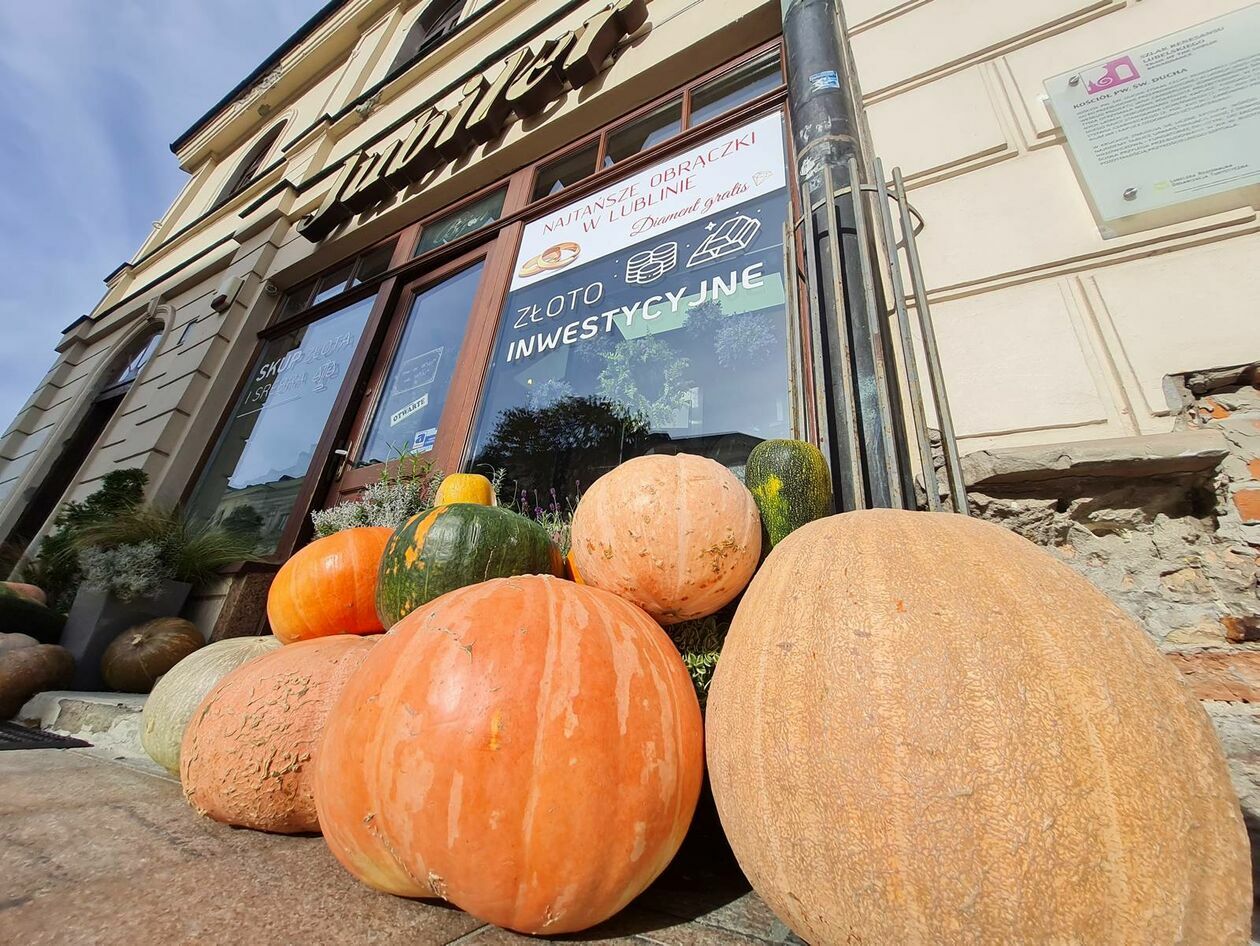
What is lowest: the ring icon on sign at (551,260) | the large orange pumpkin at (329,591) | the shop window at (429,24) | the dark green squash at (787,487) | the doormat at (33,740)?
the doormat at (33,740)

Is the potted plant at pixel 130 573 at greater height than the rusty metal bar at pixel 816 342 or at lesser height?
lesser

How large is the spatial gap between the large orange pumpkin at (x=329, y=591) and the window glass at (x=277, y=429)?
2.28 metres

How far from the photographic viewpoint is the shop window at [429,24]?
24.3 ft

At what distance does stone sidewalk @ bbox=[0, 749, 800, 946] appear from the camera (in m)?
0.62

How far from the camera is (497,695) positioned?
758 millimetres

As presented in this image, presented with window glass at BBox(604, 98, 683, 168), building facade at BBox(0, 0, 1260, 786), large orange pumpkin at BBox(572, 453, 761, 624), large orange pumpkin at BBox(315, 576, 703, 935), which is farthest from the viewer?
window glass at BBox(604, 98, 683, 168)

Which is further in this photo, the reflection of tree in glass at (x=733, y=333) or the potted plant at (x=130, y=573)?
the potted plant at (x=130, y=573)

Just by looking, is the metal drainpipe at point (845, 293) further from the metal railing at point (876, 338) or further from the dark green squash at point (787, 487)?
the dark green squash at point (787, 487)

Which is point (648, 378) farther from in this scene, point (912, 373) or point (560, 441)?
point (912, 373)

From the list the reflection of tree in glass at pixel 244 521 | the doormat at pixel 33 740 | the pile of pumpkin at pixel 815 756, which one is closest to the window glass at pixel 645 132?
the pile of pumpkin at pixel 815 756

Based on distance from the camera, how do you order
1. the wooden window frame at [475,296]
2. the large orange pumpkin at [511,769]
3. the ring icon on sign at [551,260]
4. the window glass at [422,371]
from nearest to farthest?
the large orange pumpkin at [511,769]
the wooden window frame at [475,296]
the ring icon on sign at [551,260]
the window glass at [422,371]

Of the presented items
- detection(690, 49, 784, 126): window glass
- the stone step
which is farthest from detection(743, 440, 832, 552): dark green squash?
detection(690, 49, 784, 126): window glass

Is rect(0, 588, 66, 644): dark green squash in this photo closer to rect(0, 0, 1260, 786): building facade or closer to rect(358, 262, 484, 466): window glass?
rect(0, 0, 1260, 786): building facade

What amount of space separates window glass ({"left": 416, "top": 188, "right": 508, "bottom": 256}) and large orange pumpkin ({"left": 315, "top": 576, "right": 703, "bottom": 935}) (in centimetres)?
415
